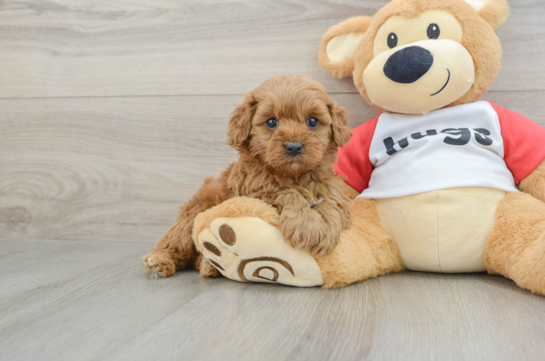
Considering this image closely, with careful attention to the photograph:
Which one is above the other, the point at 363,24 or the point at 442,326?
the point at 363,24

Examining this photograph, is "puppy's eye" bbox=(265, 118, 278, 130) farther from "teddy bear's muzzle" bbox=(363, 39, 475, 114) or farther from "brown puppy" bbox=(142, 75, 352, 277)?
"teddy bear's muzzle" bbox=(363, 39, 475, 114)

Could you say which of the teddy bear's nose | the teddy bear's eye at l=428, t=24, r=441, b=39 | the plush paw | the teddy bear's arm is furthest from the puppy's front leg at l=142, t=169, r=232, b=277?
the teddy bear's arm

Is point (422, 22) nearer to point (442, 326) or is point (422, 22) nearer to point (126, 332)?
point (442, 326)

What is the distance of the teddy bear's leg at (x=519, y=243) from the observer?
0.80m

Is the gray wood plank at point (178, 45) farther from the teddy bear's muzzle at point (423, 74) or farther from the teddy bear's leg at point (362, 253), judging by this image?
the teddy bear's leg at point (362, 253)

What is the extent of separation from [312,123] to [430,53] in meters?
0.33

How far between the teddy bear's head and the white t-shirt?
4 centimetres

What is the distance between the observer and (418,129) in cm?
102

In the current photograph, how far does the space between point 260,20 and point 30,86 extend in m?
0.85

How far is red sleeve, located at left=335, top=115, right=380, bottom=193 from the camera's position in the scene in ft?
3.53

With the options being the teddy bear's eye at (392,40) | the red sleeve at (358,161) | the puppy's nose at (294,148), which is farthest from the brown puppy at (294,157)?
the teddy bear's eye at (392,40)

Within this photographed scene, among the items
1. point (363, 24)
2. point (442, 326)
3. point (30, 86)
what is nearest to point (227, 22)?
point (363, 24)

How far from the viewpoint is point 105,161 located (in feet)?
4.68

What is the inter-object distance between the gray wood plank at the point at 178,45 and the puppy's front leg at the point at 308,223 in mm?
515
